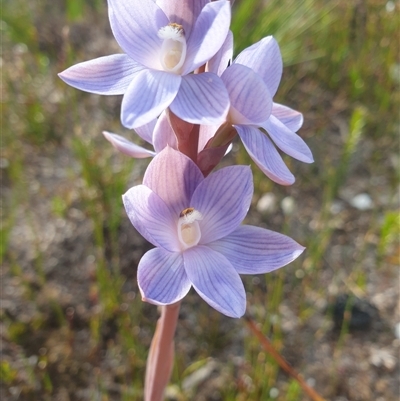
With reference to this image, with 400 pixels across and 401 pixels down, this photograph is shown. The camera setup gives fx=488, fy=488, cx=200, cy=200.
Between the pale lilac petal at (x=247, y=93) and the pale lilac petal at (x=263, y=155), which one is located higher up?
the pale lilac petal at (x=247, y=93)

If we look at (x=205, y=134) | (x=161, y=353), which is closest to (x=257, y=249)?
(x=205, y=134)

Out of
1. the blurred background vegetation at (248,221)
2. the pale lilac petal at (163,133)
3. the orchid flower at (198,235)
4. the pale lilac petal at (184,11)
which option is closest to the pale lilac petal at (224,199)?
the orchid flower at (198,235)

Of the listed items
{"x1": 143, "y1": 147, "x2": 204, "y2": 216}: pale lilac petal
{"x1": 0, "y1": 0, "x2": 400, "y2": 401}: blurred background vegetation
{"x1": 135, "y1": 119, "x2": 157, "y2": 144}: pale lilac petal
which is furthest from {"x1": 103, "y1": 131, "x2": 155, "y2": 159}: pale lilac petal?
{"x1": 0, "y1": 0, "x2": 400, "y2": 401}: blurred background vegetation

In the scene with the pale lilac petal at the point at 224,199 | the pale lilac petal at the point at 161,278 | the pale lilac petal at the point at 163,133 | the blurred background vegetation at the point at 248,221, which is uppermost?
the pale lilac petal at the point at 163,133

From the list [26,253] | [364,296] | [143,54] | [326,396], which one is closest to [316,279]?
[364,296]

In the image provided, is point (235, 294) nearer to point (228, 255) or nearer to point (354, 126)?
A: point (228, 255)

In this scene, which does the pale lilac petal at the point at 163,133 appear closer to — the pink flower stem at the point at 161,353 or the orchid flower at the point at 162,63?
the orchid flower at the point at 162,63
